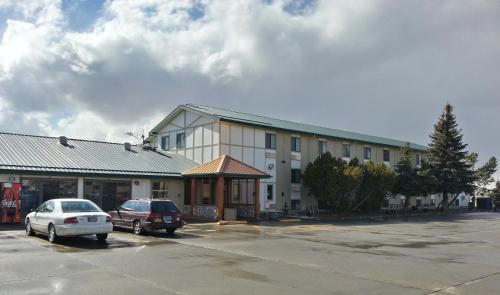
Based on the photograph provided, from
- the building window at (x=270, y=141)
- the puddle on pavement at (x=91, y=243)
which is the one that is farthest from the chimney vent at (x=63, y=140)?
the puddle on pavement at (x=91, y=243)

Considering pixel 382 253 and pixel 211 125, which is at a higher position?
pixel 211 125

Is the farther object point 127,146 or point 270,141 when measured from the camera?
point 270,141

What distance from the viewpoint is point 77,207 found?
1617 cm

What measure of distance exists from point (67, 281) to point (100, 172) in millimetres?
19197

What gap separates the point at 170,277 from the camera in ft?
33.7

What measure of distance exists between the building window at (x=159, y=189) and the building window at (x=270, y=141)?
9194 millimetres

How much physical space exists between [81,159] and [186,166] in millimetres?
7953

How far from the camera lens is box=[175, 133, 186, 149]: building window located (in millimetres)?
37938

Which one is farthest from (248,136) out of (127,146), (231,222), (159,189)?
(231,222)

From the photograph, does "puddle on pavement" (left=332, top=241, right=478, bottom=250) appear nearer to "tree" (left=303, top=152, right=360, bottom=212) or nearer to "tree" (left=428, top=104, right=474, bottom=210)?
"tree" (left=303, top=152, right=360, bottom=212)

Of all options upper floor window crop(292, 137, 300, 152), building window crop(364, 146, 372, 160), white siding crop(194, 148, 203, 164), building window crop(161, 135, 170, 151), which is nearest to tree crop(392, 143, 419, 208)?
building window crop(364, 146, 372, 160)

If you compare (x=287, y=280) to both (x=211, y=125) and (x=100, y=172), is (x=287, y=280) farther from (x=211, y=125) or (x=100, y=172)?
(x=211, y=125)

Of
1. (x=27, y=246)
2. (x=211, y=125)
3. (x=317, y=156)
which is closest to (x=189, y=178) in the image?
(x=211, y=125)

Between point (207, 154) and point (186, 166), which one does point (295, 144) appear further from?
point (186, 166)
